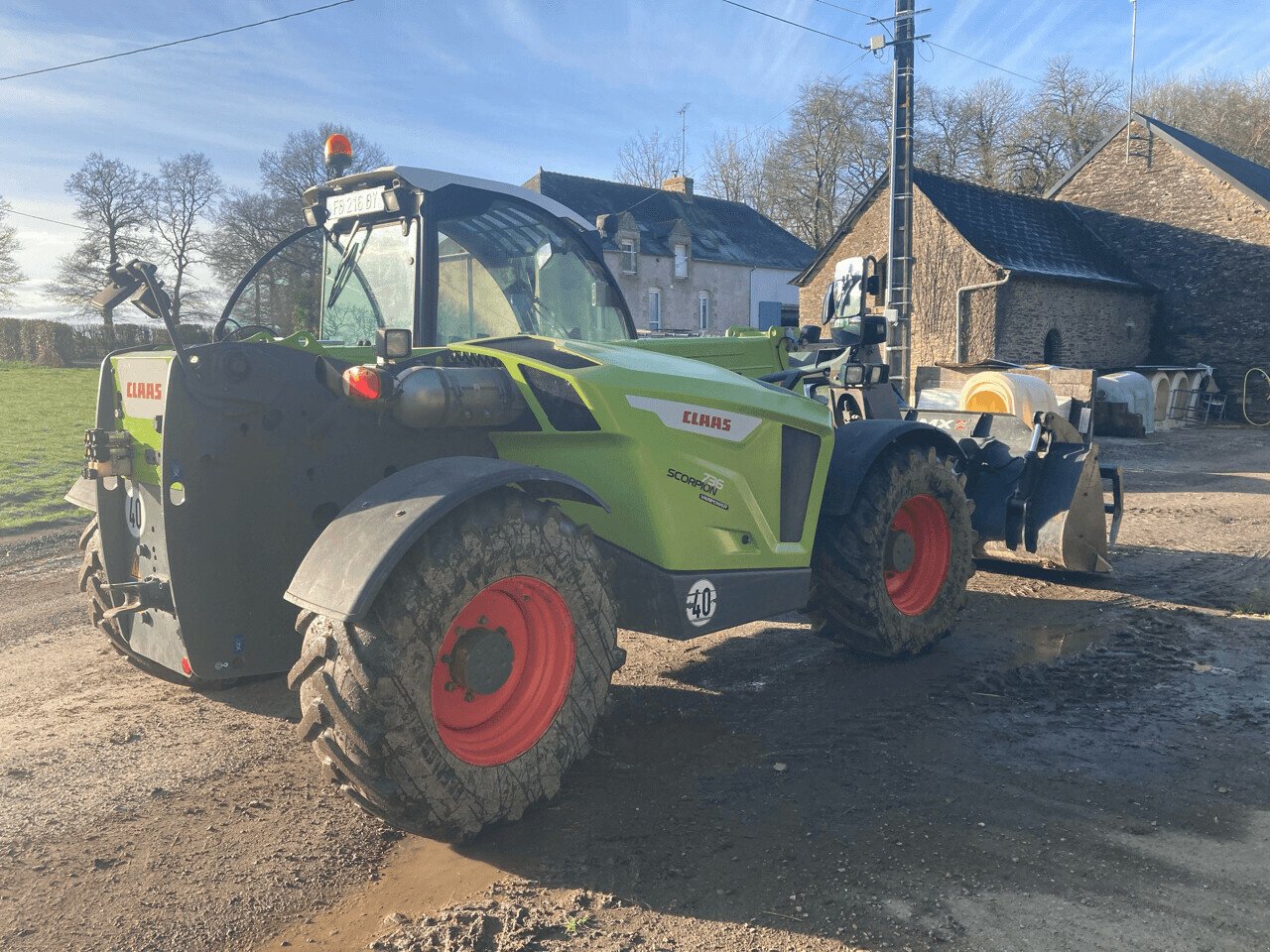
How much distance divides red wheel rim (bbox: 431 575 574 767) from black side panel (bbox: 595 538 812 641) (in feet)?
1.11

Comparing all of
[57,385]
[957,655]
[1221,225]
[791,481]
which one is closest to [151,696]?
[791,481]

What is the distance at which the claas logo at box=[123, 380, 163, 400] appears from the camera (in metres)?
3.48

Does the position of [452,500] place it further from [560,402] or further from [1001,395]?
[1001,395]

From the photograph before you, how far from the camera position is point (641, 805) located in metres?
3.46

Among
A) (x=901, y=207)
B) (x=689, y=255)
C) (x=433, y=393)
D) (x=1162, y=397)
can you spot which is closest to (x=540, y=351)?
(x=433, y=393)

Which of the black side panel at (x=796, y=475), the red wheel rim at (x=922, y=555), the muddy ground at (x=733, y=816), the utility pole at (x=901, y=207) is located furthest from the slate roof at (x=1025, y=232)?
the black side panel at (x=796, y=475)

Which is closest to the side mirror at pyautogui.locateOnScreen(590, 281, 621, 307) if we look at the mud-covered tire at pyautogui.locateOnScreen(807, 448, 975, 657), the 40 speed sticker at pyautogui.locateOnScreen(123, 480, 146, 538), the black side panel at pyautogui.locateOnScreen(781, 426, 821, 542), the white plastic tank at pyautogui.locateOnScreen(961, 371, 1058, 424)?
the black side panel at pyautogui.locateOnScreen(781, 426, 821, 542)

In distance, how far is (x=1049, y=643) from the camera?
552 cm

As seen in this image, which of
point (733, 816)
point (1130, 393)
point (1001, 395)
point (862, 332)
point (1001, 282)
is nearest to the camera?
point (733, 816)

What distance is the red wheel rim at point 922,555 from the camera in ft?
17.4

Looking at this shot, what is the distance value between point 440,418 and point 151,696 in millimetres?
2306

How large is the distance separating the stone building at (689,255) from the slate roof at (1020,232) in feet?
36.5

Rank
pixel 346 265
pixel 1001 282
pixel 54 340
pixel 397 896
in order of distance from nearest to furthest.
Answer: pixel 397 896
pixel 346 265
pixel 1001 282
pixel 54 340

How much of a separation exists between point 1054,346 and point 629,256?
18025 mm
